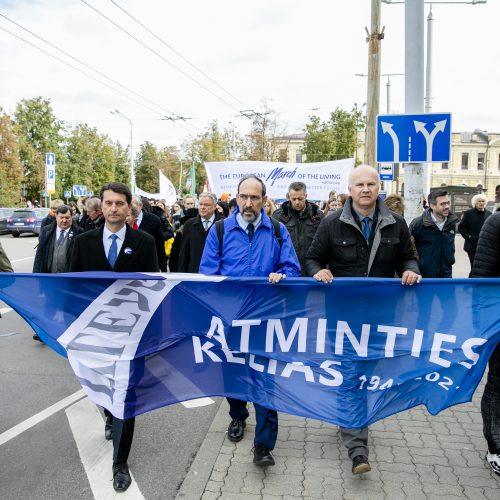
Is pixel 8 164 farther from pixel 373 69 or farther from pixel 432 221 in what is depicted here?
pixel 432 221

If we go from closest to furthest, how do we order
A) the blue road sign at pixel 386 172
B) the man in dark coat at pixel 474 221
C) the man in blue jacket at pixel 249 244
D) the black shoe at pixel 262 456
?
the black shoe at pixel 262 456
the man in blue jacket at pixel 249 244
the man in dark coat at pixel 474 221
the blue road sign at pixel 386 172

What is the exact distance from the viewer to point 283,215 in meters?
6.75

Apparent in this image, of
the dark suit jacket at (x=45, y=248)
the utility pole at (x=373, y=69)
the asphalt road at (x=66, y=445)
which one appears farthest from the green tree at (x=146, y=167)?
the asphalt road at (x=66, y=445)

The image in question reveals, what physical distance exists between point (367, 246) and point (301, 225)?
2750 mm

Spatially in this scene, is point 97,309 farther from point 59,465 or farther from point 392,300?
point 392,300

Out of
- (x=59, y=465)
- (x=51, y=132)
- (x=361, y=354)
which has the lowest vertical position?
(x=59, y=465)

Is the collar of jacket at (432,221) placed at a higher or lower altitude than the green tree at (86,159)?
lower

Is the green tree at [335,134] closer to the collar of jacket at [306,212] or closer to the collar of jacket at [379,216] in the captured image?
the collar of jacket at [306,212]

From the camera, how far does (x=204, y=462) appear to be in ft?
12.8

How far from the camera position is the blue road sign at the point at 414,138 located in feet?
22.6

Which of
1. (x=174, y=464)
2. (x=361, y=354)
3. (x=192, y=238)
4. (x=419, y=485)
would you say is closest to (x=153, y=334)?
(x=174, y=464)

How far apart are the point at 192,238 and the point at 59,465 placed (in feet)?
11.2

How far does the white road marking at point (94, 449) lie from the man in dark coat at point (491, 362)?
2.35m

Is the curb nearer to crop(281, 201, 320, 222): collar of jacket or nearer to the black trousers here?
the black trousers
